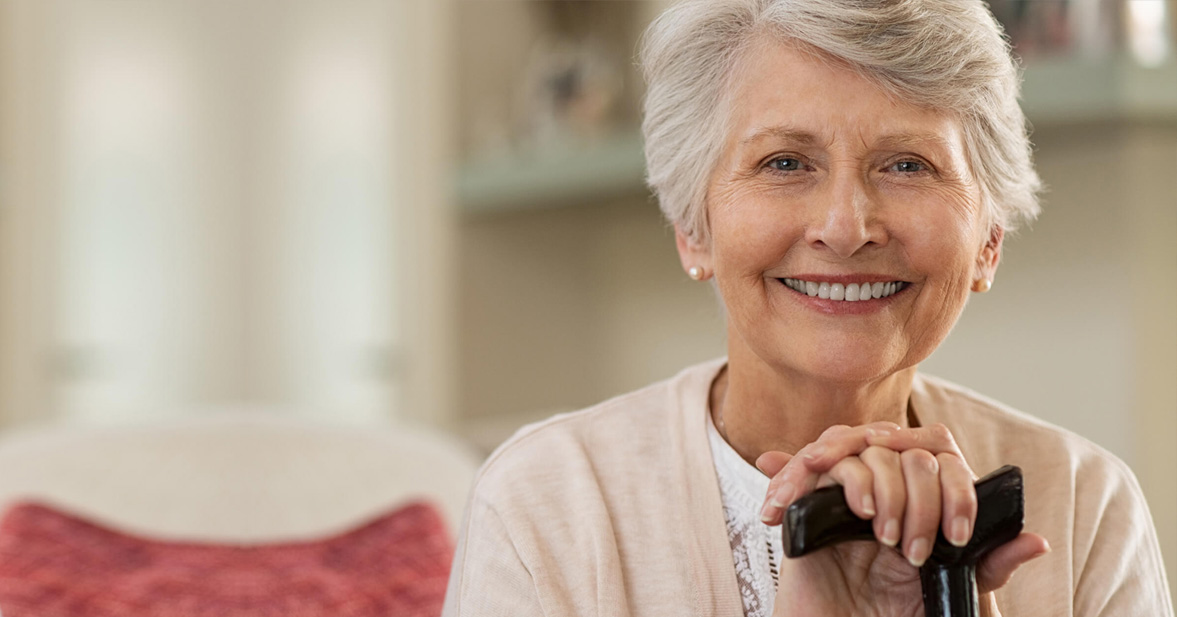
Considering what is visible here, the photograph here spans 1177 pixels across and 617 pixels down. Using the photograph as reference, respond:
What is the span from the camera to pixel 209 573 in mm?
1783

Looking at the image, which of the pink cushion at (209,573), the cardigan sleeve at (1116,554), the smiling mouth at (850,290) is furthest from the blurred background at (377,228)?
the smiling mouth at (850,290)

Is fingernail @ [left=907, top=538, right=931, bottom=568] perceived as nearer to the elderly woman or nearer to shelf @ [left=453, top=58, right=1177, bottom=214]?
the elderly woman

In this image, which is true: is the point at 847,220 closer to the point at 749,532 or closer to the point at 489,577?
the point at 749,532

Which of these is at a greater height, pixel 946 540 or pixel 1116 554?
pixel 946 540

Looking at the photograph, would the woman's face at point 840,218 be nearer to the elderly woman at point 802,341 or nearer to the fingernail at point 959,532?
the elderly woman at point 802,341

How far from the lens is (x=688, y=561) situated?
4.12 feet

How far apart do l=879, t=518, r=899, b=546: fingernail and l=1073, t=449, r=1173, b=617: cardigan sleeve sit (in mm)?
448

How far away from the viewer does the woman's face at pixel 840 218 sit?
1165mm

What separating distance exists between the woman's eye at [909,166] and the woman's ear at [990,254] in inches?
5.3

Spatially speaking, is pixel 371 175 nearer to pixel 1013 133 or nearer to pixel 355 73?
pixel 355 73

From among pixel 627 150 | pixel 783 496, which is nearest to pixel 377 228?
pixel 627 150

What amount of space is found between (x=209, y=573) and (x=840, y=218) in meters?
1.08

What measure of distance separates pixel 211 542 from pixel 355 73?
2.35 metres

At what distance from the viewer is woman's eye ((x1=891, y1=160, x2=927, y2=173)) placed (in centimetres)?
119
